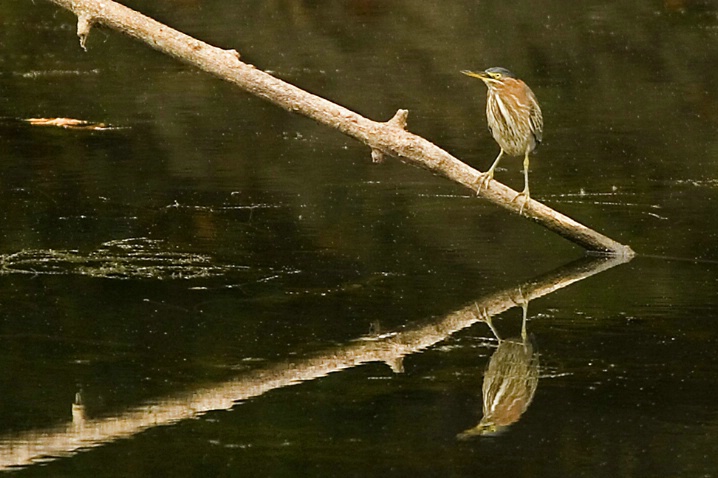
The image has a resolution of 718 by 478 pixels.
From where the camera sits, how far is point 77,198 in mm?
9711

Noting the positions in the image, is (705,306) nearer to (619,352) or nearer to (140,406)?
(619,352)

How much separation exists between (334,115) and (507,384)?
248 centimetres

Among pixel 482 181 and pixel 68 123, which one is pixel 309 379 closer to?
pixel 482 181

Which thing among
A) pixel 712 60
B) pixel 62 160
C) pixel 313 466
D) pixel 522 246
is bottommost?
pixel 313 466

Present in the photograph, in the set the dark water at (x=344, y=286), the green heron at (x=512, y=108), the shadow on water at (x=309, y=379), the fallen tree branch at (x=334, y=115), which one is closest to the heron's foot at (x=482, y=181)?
the fallen tree branch at (x=334, y=115)

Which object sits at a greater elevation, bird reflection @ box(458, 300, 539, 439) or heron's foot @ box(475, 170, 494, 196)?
heron's foot @ box(475, 170, 494, 196)

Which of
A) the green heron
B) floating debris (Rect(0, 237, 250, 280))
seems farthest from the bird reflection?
floating debris (Rect(0, 237, 250, 280))

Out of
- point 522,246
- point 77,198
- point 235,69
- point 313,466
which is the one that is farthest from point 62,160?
point 313,466

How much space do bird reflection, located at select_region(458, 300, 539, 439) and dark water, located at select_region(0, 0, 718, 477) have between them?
2cm

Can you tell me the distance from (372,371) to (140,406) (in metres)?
0.99

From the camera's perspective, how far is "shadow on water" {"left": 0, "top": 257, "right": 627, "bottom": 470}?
5.53 m

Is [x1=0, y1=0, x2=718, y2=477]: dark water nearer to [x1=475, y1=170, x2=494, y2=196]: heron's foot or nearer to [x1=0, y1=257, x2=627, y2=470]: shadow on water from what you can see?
[x1=0, y1=257, x2=627, y2=470]: shadow on water

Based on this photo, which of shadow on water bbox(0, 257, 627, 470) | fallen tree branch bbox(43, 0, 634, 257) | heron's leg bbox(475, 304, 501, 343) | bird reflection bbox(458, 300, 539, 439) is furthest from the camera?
fallen tree branch bbox(43, 0, 634, 257)

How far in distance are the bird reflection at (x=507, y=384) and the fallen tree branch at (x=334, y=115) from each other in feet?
4.54
